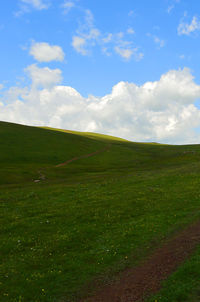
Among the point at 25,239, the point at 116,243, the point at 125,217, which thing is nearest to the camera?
the point at 116,243

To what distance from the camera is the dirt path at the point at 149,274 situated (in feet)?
43.1

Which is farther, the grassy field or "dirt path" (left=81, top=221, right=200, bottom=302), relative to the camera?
the grassy field

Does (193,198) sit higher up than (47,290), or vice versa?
(193,198)

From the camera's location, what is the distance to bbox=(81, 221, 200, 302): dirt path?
517 inches

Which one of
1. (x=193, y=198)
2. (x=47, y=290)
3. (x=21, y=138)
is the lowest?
(x=47, y=290)

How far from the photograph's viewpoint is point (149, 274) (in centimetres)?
1491

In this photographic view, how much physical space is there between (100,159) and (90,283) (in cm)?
9222

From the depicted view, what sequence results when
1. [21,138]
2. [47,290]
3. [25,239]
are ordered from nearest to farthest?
1. [47,290]
2. [25,239]
3. [21,138]

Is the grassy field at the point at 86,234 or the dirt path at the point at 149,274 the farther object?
the grassy field at the point at 86,234

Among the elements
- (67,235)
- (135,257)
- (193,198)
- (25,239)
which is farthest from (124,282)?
(193,198)

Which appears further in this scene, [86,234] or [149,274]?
[86,234]

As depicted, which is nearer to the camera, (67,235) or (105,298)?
(105,298)

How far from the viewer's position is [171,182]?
152 ft

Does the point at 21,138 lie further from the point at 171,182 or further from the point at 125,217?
the point at 125,217
